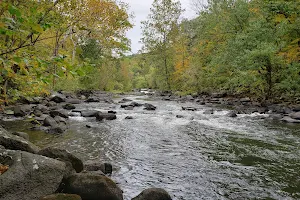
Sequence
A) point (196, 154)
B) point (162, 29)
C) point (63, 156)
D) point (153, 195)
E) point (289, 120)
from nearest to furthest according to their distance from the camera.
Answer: point (153, 195) → point (63, 156) → point (196, 154) → point (289, 120) → point (162, 29)

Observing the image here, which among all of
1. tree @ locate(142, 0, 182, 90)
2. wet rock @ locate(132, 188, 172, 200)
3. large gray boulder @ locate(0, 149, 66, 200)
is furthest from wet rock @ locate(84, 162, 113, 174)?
tree @ locate(142, 0, 182, 90)

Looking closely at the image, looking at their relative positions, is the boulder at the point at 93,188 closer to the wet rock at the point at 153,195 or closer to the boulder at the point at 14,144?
the wet rock at the point at 153,195

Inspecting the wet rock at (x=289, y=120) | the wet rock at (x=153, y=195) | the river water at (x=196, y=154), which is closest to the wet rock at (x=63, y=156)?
the river water at (x=196, y=154)

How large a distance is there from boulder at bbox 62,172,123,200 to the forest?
6.48 ft

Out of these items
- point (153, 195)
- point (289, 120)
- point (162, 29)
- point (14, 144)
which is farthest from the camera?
point (162, 29)

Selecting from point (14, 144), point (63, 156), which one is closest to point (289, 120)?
point (63, 156)

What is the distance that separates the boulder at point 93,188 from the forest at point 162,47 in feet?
6.48

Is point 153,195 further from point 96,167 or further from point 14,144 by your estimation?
point 14,144

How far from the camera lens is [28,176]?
432 centimetres

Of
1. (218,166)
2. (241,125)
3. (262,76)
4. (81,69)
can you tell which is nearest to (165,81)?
(262,76)

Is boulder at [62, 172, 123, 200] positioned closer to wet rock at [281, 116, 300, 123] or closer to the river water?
the river water

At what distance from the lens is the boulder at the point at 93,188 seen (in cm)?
466

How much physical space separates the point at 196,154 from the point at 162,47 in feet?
109

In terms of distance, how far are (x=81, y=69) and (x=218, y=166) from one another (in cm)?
531
